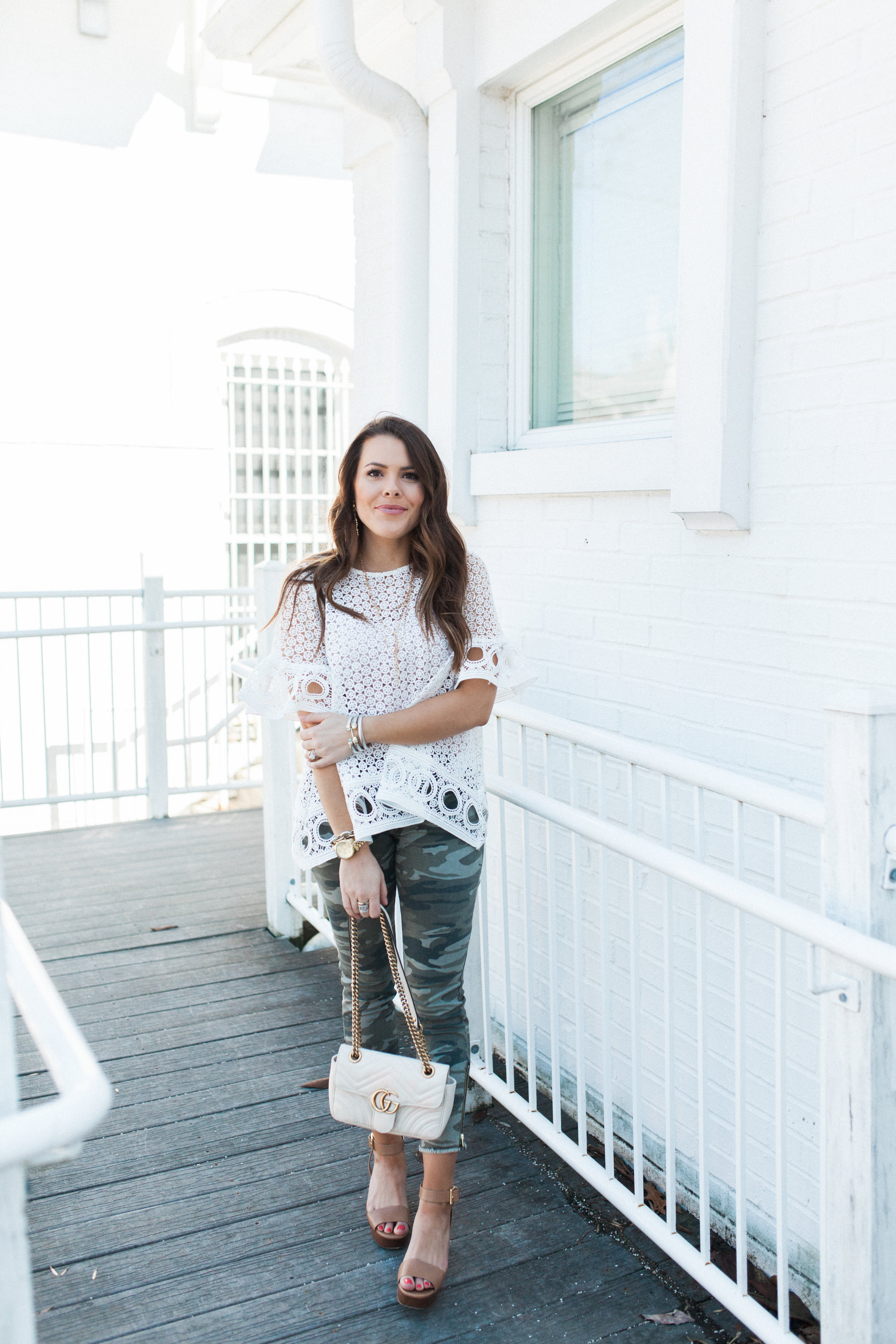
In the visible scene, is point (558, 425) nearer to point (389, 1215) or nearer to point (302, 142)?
point (389, 1215)

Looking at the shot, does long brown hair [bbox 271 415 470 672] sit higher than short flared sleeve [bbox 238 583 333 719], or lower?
higher

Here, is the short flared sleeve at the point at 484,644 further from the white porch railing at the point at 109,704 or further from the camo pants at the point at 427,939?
the white porch railing at the point at 109,704

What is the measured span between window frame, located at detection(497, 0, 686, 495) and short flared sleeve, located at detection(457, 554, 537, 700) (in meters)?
0.52

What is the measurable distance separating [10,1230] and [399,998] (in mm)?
1135

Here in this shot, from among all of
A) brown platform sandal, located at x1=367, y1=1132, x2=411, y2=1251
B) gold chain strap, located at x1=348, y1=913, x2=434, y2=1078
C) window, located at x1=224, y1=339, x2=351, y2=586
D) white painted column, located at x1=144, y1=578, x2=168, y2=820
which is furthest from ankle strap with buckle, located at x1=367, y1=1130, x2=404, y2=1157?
window, located at x1=224, y1=339, x2=351, y2=586

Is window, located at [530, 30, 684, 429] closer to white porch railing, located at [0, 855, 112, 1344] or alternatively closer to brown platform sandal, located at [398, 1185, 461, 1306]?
brown platform sandal, located at [398, 1185, 461, 1306]

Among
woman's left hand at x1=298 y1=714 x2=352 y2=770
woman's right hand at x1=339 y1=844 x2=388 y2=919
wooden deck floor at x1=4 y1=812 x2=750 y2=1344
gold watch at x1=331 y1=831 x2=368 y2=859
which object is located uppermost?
woman's left hand at x1=298 y1=714 x2=352 y2=770

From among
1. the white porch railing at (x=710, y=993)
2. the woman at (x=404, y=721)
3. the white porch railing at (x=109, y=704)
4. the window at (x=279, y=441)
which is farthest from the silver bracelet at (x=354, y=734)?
the window at (x=279, y=441)

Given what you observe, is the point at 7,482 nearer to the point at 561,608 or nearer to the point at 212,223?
the point at 212,223

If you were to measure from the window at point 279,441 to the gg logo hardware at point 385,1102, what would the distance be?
6363 mm

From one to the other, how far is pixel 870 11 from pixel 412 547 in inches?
47.5

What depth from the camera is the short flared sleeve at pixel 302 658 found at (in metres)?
2.08

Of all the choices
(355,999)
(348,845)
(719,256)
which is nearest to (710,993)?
(355,999)

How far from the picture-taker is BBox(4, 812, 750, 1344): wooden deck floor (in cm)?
207
